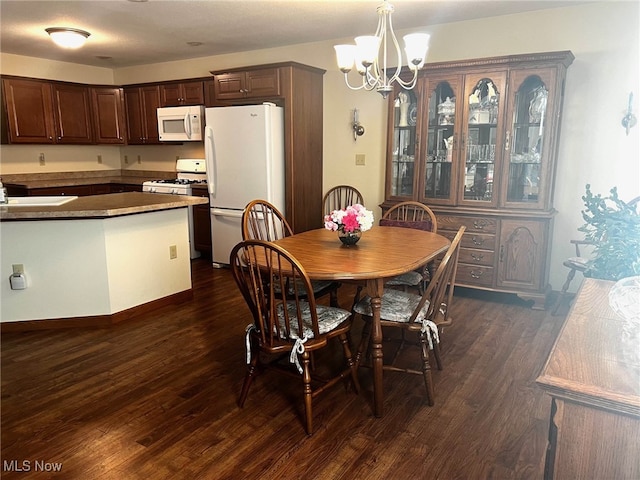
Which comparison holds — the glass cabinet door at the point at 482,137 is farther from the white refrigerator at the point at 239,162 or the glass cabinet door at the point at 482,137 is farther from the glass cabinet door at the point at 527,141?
the white refrigerator at the point at 239,162

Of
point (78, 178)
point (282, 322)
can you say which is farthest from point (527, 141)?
point (78, 178)

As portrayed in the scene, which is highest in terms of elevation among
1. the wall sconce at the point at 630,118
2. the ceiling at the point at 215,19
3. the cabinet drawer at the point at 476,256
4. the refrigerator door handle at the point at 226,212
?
the ceiling at the point at 215,19

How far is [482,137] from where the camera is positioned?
12.7 feet

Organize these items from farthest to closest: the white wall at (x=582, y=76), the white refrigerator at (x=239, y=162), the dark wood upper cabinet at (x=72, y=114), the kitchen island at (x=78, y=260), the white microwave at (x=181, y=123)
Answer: the dark wood upper cabinet at (x=72, y=114)
the white microwave at (x=181, y=123)
the white refrigerator at (x=239, y=162)
the white wall at (x=582, y=76)
the kitchen island at (x=78, y=260)

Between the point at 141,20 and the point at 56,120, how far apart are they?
2.44 metres

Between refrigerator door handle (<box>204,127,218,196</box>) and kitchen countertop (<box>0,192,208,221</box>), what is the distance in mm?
1023

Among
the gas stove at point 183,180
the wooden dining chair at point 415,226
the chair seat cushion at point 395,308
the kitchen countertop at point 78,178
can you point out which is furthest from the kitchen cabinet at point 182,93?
the chair seat cushion at point 395,308

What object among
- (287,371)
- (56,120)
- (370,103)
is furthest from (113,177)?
(287,371)

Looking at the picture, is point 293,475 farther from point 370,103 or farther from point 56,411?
point 370,103

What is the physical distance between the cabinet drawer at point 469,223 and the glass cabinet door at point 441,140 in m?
0.15

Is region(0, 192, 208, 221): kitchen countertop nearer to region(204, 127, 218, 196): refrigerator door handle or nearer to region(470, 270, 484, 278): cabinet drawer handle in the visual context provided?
region(204, 127, 218, 196): refrigerator door handle

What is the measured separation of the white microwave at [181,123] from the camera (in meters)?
5.37

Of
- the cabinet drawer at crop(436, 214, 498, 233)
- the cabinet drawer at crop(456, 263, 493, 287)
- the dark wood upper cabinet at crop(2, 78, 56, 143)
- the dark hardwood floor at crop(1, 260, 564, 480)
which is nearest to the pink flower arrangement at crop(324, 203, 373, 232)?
the dark hardwood floor at crop(1, 260, 564, 480)

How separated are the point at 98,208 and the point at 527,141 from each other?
3.31 metres
